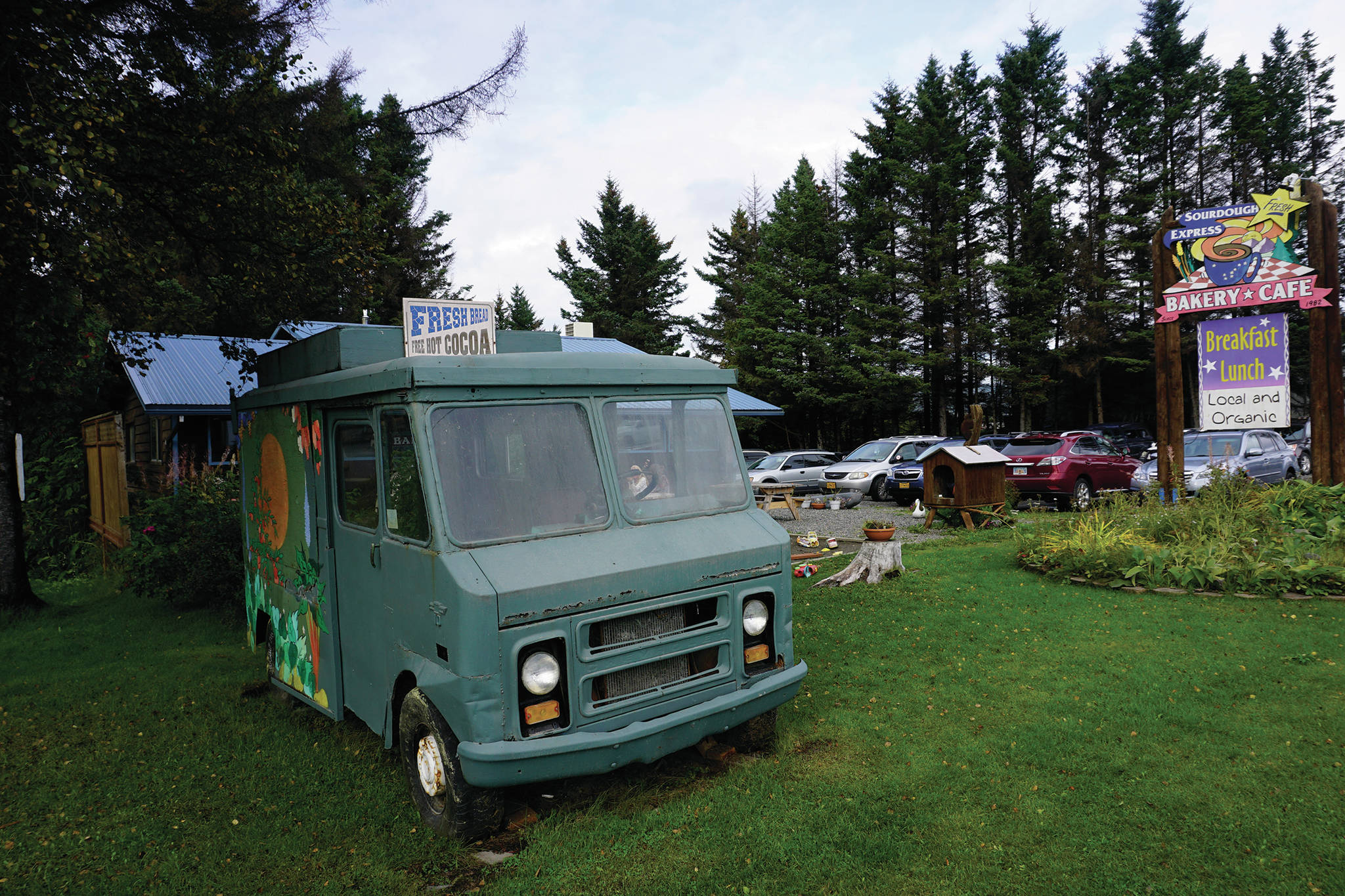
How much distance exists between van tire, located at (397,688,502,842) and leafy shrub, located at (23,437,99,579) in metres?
14.3

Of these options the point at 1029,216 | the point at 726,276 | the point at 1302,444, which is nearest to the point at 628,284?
the point at 726,276

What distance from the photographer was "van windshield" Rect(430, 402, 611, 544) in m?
3.97

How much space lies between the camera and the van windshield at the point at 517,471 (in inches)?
156

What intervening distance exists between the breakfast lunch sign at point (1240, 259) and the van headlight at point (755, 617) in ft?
33.8

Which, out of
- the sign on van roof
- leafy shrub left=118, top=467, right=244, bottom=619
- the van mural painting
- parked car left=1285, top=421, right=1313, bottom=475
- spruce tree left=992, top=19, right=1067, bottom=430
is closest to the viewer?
the sign on van roof

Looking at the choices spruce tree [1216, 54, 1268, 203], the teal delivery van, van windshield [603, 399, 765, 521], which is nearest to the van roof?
the teal delivery van

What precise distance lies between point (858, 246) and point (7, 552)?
34049mm

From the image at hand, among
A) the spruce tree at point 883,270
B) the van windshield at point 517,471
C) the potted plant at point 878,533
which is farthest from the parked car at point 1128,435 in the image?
the van windshield at point 517,471

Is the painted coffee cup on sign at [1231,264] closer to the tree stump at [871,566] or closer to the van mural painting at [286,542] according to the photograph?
the tree stump at [871,566]

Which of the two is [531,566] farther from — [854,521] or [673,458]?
[854,521]

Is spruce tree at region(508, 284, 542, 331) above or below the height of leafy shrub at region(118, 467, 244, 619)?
above

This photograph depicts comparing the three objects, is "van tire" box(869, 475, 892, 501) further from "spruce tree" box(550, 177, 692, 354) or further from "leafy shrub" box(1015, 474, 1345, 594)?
"spruce tree" box(550, 177, 692, 354)

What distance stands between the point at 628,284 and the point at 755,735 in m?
44.3

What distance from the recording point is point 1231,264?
11.7 m
